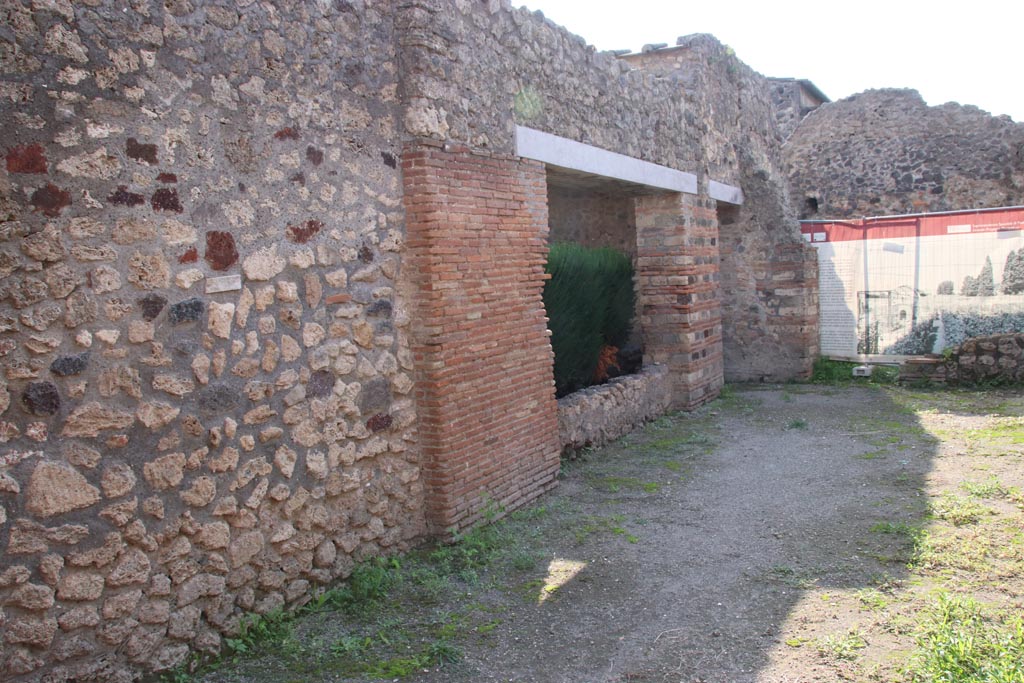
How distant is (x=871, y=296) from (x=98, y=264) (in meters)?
9.68

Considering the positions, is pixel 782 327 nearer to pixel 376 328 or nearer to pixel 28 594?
pixel 376 328

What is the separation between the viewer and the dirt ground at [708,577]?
3709 mm

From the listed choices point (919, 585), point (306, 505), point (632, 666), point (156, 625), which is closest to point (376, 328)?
point (306, 505)

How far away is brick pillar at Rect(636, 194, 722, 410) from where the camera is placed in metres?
9.09

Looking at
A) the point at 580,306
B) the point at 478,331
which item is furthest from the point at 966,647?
the point at 580,306

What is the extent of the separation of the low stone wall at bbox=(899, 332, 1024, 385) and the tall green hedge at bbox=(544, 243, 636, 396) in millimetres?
3933

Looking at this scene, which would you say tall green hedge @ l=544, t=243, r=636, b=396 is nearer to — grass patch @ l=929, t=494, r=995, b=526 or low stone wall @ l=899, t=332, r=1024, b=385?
grass patch @ l=929, t=494, r=995, b=526

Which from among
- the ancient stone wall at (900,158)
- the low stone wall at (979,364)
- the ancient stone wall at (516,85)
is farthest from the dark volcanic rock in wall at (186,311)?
the ancient stone wall at (900,158)

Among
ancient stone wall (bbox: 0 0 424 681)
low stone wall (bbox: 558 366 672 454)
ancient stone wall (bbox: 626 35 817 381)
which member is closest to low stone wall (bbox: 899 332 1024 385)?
ancient stone wall (bbox: 626 35 817 381)

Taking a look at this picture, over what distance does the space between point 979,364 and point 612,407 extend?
16.3 feet

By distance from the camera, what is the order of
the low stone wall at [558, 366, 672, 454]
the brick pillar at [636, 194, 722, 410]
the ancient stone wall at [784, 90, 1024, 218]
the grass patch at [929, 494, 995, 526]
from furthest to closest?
the ancient stone wall at [784, 90, 1024, 218] → the brick pillar at [636, 194, 722, 410] → the low stone wall at [558, 366, 672, 454] → the grass patch at [929, 494, 995, 526]

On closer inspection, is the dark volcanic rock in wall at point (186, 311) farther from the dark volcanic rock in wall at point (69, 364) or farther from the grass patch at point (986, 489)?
the grass patch at point (986, 489)

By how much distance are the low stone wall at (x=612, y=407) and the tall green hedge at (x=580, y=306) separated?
13.7 inches

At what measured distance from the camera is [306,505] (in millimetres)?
4262
